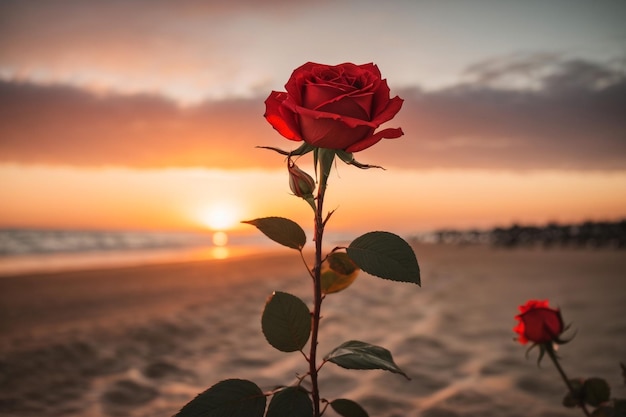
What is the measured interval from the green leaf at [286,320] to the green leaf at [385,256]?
20cm

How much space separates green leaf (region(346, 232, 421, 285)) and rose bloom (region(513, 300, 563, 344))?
100 cm

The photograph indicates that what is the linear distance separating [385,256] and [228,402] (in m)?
0.48

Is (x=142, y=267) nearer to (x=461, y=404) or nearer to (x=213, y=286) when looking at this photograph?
(x=213, y=286)

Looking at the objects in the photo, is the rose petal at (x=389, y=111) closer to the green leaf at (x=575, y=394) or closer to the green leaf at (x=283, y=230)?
the green leaf at (x=283, y=230)

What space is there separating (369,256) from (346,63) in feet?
1.41

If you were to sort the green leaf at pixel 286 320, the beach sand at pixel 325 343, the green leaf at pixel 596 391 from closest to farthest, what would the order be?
the green leaf at pixel 286 320
the green leaf at pixel 596 391
the beach sand at pixel 325 343

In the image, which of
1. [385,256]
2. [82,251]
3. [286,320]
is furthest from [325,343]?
[82,251]

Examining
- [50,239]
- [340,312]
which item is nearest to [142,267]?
[340,312]

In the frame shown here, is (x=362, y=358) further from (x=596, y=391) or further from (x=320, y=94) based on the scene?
(x=596, y=391)

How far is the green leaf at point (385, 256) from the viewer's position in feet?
3.53

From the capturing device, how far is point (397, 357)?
343cm

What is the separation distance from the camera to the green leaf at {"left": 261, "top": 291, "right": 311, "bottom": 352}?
1.22 metres

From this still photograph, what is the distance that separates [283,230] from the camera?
119 cm

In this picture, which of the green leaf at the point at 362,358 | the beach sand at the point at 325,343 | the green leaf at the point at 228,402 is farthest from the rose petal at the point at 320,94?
the beach sand at the point at 325,343
